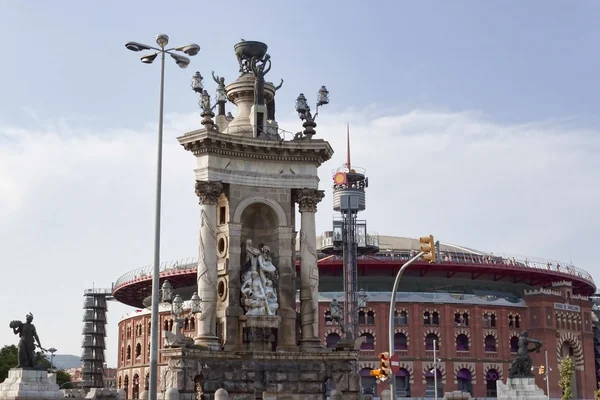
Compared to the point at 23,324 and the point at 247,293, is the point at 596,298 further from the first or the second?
the point at 23,324

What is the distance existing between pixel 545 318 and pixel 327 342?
83.7 ft

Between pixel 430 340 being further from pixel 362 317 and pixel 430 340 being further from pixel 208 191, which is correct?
pixel 208 191

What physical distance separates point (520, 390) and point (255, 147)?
16.6m

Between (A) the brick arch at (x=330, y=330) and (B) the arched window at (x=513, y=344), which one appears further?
(B) the arched window at (x=513, y=344)

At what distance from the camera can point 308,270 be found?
1655 inches

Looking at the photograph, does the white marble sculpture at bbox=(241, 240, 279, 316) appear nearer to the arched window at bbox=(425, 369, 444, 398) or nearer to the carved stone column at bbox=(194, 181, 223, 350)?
the carved stone column at bbox=(194, 181, 223, 350)

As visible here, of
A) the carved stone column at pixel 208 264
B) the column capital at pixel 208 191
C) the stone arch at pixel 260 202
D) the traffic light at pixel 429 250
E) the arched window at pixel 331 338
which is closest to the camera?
the traffic light at pixel 429 250

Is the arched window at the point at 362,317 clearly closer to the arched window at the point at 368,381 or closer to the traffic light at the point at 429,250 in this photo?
the arched window at the point at 368,381

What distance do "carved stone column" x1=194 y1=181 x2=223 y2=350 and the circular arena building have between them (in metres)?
51.2

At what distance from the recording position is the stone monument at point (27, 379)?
31.8 m

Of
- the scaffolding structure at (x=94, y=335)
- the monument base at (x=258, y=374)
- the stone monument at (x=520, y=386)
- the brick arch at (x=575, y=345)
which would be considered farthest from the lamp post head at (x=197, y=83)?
the scaffolding structure at (x=94, y=335)

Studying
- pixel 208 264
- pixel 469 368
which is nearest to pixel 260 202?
pixel 208 264

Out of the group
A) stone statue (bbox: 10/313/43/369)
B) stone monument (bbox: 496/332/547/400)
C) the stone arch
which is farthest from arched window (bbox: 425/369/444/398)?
stone statue (bbox: 10/313/43/369)

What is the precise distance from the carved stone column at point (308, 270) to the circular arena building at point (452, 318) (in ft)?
159
